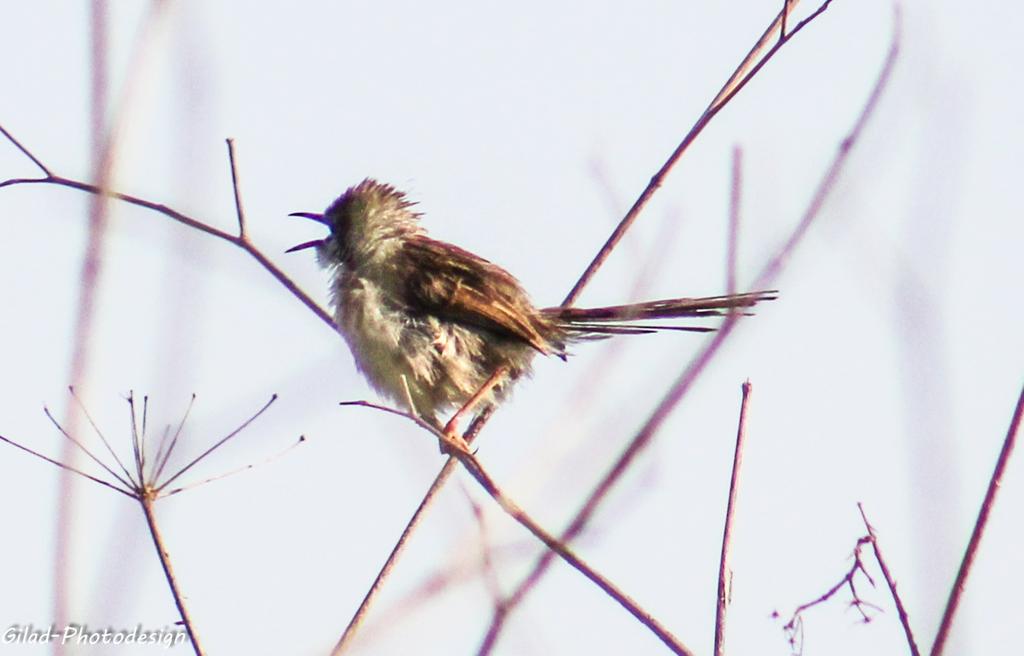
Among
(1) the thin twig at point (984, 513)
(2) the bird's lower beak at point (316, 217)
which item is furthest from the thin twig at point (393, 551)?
(2) the bird's lower beak at point (316, 217)

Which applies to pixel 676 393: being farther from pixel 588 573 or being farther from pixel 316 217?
pixel 316 217

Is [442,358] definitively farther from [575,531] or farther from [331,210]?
[575,531]

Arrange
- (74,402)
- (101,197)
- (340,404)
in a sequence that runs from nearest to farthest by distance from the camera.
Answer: (74,402) < (101,197) < (340,404)

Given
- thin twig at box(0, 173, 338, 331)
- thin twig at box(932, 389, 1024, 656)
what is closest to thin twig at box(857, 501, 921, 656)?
thin twig at box(932, 389, 1024, 656)

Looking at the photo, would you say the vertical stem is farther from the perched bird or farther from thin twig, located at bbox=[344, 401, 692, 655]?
the perched bird

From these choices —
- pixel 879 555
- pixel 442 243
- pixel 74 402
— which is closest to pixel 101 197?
pixel 74 402

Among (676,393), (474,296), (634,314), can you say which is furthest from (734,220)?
(474,296)

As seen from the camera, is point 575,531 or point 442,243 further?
point 442,243
